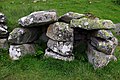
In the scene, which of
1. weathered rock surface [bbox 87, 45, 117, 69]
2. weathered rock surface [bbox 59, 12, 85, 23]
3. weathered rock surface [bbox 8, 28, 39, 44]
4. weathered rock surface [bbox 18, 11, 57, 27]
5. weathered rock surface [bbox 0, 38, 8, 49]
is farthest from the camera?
weathered rock surface [bbox 0, 38, 8, 49]

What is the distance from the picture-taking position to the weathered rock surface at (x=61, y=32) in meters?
10.9

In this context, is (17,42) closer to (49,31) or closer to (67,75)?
(49,31)

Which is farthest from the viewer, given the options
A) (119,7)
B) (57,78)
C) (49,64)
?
(119,7)

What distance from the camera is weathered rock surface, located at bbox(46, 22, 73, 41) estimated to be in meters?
10.9

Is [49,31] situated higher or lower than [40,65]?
higher

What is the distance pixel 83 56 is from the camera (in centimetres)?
1142

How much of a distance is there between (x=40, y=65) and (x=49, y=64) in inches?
14.8

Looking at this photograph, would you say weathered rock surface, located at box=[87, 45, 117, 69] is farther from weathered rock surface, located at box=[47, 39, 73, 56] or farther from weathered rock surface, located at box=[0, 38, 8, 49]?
weathered rock surface, located at box=[0, 38, 8, 49]

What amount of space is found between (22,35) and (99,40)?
3293mm

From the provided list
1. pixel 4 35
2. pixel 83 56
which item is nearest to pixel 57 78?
pixel 83 56

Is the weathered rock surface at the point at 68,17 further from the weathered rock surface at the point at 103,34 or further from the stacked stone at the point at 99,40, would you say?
the weathered rock surface at the point at 103,34

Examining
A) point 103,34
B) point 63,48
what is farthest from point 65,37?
point 103,34

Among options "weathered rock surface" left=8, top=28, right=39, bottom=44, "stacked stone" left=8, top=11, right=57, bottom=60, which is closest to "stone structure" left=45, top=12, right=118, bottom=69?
"stacked stone" left=8, top=11, right=57, bottom=60

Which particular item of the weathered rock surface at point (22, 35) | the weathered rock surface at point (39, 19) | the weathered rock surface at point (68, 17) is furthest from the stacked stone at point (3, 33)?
the weathered rock surface at point (68, 17)
